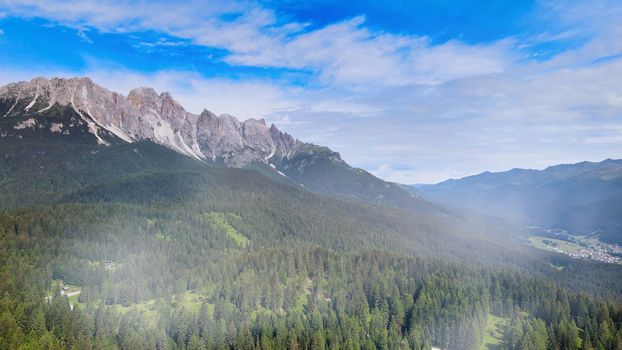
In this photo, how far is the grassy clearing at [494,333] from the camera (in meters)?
116

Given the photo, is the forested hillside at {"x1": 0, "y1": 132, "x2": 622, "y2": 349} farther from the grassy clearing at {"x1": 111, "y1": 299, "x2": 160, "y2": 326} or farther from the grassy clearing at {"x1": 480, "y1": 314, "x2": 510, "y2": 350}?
the grassy clearing at {"x1": 480, "y1": 314, "x2": 510, "y2": 350}

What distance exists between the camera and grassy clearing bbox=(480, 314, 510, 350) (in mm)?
115562

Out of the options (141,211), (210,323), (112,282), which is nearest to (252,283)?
(210,323)

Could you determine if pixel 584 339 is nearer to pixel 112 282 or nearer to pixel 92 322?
pixel 92 322

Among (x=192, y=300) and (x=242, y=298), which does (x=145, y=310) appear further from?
(x=242, y=298)

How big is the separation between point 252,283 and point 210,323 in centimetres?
2889

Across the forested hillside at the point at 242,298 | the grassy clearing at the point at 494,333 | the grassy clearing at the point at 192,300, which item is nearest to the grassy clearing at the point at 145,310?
the forested hillside at the point at 242,298

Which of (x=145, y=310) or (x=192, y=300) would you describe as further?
(x=192, y=300)

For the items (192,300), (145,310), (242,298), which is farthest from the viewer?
(242,298)

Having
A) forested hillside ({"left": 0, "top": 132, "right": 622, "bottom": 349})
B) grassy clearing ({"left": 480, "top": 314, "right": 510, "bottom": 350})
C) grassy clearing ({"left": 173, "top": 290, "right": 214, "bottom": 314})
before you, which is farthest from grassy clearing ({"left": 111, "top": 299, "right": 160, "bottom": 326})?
grassy clearing ({"left": 480, "top": 314, "right": 510, "bottom": 350})

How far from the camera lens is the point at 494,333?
12294 cm

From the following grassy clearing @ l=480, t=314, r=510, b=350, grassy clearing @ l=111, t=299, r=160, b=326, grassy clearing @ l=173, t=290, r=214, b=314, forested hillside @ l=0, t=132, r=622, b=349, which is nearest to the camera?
forested hillside @ l=0, t=132, r=622, b=349

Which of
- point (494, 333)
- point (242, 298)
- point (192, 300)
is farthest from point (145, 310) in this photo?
point (494, 333)

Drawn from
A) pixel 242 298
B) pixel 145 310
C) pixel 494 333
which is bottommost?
pixel 494 333
